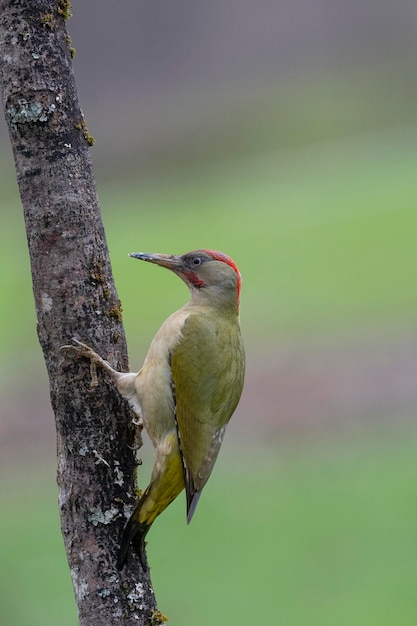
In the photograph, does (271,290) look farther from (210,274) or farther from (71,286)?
(71,286)

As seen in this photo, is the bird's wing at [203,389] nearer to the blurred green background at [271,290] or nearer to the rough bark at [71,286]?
the rough bark at [71,286]

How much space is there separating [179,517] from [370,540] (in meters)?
2.08

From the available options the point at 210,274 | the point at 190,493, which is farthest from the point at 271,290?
the point at 190,493

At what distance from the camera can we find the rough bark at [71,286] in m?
3.54

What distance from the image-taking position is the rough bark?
11.6 ft

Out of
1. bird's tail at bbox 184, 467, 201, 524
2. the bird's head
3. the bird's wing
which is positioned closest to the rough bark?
bird's tail at bbox 184, 467, 201, 524

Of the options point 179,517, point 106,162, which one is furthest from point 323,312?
point 106,162

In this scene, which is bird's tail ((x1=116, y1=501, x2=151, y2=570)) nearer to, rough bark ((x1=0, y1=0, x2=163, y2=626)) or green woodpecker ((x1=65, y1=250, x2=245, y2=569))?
rough bark ((x1=0, y1=0, x2=163, y2=626))

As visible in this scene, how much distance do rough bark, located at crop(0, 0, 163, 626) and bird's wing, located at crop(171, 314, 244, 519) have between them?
0.49 meters

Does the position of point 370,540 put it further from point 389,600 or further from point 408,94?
point 408,94

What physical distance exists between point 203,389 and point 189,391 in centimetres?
6

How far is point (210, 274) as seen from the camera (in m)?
4.72

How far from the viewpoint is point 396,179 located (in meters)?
22.1

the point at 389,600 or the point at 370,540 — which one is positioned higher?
the point at 370,540
